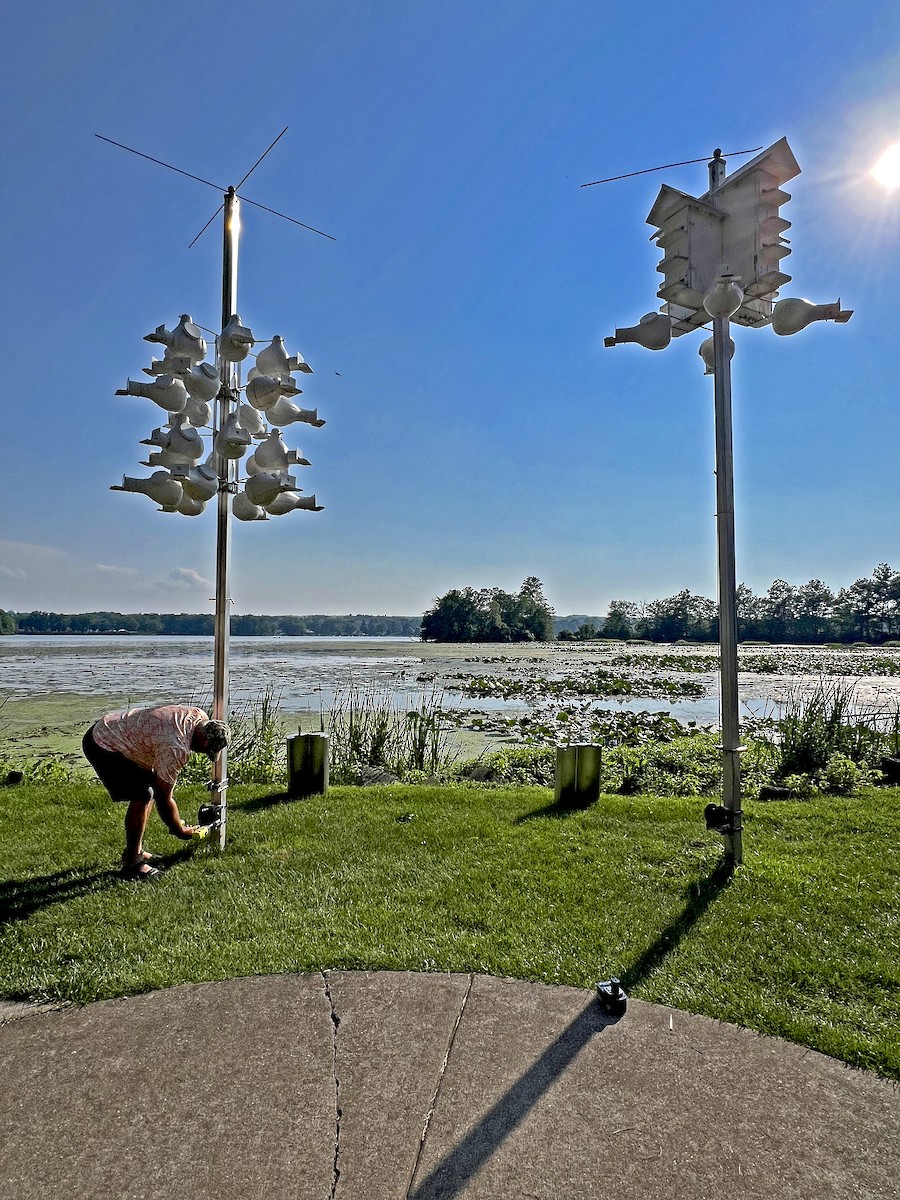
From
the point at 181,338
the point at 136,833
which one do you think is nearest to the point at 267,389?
the point at 181,338

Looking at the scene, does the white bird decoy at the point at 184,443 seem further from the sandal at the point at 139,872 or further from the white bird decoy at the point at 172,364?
the sandal at the point at 139,872

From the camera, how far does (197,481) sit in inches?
153

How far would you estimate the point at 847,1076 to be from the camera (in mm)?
2010

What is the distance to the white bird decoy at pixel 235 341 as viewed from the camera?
13.1 feet

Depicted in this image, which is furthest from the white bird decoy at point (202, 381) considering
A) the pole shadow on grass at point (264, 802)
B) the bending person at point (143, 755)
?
the pole shadow on grass at point (264, 802)

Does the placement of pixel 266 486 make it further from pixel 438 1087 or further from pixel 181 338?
pixel 438 1087

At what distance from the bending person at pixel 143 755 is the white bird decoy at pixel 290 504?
4.38 feet

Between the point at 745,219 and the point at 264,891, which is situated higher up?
the point at 745,219

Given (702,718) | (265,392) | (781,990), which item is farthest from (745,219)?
(702,718)

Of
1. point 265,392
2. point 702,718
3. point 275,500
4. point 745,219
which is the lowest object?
point 702,718

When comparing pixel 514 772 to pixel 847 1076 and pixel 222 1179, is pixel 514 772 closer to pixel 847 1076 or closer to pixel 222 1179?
pixel 847 1076

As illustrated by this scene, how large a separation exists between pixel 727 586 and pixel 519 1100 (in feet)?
8.65

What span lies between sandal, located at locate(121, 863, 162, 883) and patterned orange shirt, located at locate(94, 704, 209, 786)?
514mm

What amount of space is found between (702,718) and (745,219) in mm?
9673
